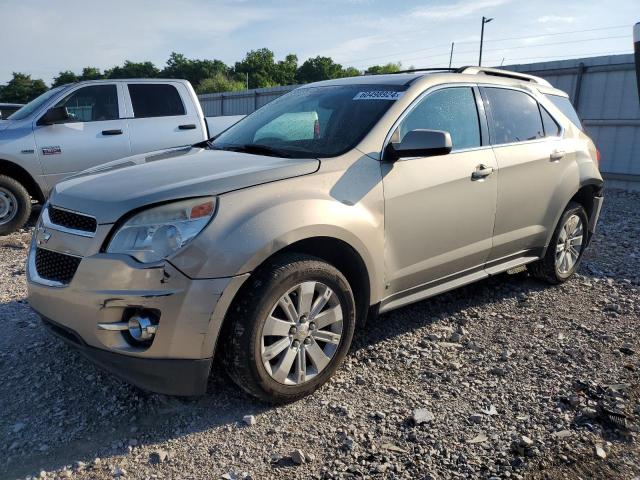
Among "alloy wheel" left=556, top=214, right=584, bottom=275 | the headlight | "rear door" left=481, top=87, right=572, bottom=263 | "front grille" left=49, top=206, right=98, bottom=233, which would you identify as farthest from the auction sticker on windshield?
"alloy wheel" left=556, top=214, right=584, bottom=275

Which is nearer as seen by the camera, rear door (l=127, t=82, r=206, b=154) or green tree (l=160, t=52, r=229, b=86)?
rear door (l=127, t=82, r=206, b=154)

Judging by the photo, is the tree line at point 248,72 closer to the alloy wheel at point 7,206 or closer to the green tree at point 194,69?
the green tree at point 194,69

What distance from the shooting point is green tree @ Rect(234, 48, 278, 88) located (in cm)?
7044

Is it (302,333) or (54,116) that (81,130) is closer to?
(54,116)

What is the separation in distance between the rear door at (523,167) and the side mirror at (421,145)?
91cm

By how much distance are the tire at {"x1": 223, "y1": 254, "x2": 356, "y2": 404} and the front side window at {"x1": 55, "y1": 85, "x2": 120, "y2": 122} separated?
5.28 meters

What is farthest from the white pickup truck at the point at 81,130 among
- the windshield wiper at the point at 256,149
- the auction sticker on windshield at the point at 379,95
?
the auction sticker on windshield at the point at 379,95

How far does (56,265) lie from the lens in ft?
8.96

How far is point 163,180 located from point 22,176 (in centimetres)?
488

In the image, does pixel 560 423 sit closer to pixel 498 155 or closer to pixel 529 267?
pixel 498 155

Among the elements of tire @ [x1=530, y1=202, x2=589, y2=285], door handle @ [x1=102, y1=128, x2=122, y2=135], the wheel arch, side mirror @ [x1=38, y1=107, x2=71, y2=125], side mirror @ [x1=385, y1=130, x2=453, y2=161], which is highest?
side mirror @ [x1=38, y1=107, x2=71, y2=125]

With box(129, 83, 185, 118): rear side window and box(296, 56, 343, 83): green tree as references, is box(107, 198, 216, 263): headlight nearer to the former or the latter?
box(129, 83, 185, 118): rear side window

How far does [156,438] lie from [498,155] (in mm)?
2895

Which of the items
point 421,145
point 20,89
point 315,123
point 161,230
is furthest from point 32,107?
point 20,89
